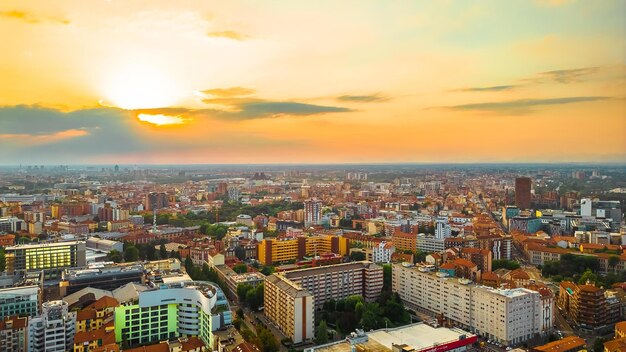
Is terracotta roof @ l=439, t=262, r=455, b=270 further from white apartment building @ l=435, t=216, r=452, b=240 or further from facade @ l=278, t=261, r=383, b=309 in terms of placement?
white apartment building @ l=435, t=216, r=452, b=240

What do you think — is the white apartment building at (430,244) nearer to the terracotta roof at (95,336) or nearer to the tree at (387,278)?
the tree at (387,278)

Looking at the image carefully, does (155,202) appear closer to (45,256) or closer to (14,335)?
(45,256)

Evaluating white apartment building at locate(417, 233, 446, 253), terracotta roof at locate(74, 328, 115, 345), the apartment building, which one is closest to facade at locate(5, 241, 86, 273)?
the apartment building

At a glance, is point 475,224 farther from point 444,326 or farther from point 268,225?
point 444,326

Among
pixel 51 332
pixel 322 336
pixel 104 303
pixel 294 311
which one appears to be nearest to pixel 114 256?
pixel 104 303

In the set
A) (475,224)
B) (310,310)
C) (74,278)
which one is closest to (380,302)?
(310,310)
